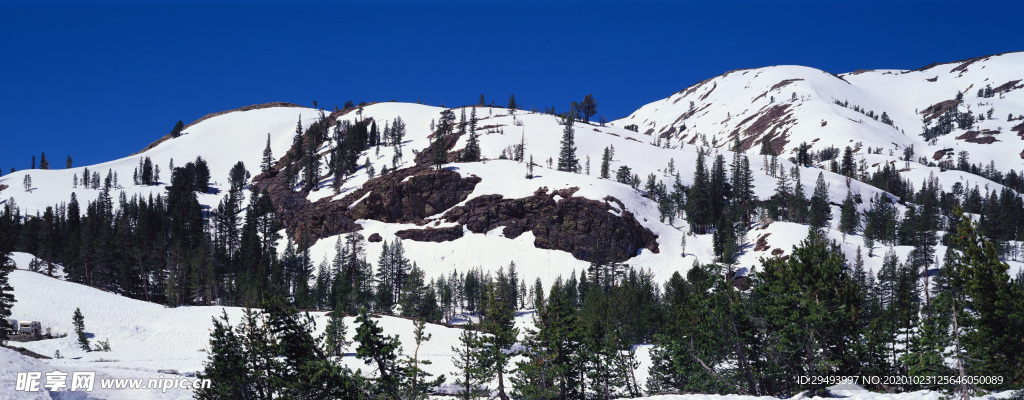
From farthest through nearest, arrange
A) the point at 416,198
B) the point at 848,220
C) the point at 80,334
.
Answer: the point at 416,198, the point at 848,220, the point at 80,334

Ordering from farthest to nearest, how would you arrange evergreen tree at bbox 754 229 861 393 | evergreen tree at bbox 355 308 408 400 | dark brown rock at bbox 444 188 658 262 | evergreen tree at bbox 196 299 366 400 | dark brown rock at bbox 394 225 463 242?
dark brown rock at bbox 394 225 463 242
dark brown rock at bbox 444 188 658 262
evergreen tree at bbox 754 229 861 393
evergreen tree at bbox 196 299 366 400
evergreen tree at bbox 355 308 408 400

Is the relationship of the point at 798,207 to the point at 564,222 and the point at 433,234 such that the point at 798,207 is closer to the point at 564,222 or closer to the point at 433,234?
the point at 564,222

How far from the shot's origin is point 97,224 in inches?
4584

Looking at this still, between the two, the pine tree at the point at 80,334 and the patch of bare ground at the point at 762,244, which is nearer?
the pine tree at the point at 80,334

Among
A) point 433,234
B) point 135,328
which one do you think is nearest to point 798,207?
point 433,234

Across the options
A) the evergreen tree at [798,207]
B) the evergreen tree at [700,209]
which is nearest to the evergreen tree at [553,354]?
the evergreen tree at [700,209]

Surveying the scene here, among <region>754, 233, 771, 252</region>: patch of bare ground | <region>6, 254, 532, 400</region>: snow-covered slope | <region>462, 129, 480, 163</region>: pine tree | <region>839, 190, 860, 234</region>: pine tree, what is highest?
<region>462, 129, 480, 163</region>: pine tree

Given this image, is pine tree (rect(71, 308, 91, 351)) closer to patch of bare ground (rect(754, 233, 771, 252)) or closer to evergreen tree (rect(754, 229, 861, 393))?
evergreen tree (rect(754, 229, 861, 393))

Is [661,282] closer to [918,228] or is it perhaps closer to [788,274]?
[918,228]

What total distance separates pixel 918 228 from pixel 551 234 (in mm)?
81326

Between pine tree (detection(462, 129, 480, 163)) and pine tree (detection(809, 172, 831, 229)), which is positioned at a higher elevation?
pine tree (detection(462, 129, 480, 163))

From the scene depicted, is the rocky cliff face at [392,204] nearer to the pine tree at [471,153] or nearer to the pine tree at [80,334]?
the pine tree at [471,153]

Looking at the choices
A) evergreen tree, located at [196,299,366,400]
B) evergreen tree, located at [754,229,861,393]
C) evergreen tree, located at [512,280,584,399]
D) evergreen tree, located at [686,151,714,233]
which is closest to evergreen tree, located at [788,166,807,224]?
evergreen tree, located at [686,151,714,233]

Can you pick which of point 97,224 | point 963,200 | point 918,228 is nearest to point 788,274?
point 918,228
